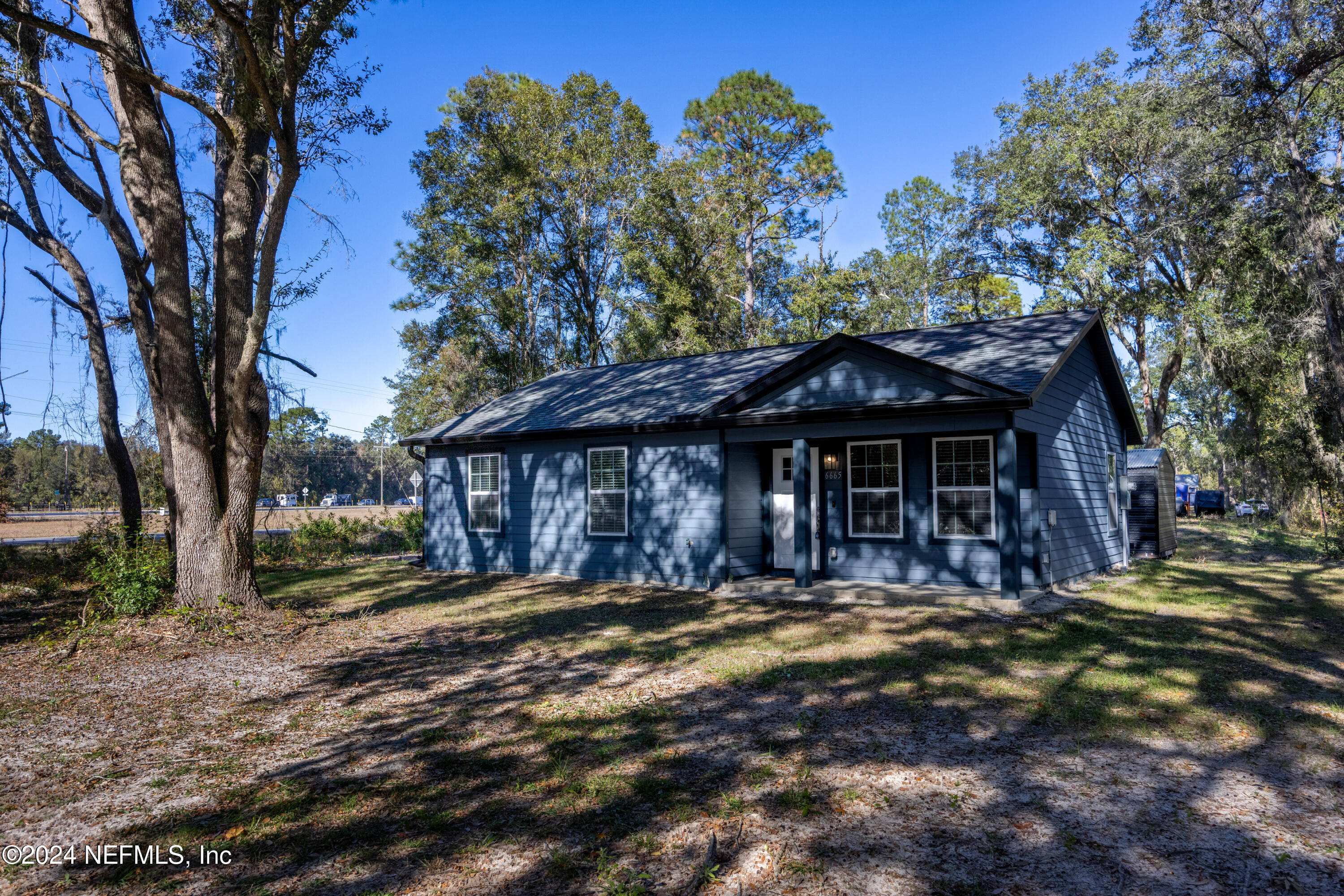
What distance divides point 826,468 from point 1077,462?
4.17 meters

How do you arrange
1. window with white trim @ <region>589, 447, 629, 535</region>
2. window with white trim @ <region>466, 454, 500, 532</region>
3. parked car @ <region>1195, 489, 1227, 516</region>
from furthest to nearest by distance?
parked car @ <region>1195, 489, 1227, 516</region>, window with white trim @ <region>466, 454, 500, 532</region>, window with white trim @ <region>589, 447, 629, 535</region>

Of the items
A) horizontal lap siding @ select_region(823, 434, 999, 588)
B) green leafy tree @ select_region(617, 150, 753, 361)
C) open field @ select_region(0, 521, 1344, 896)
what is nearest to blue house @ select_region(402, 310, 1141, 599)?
horizontal lap siding @ select_region(823, 434, 999, 588)

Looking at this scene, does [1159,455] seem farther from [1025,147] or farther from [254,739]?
[254,739]

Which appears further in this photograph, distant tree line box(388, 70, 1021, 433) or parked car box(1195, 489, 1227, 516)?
parked car box(1195, 489, 1227, 516)

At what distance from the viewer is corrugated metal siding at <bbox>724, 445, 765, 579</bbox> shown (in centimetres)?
1228

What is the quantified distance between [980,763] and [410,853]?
11.1 feet

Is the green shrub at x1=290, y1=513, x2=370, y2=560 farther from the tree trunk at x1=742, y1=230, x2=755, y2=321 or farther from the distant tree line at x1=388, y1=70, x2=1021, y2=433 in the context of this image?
the tree trunk at x1=742, y1=230, x2=755, y2=321

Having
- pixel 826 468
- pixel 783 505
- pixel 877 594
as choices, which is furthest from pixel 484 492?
pixel 877 594

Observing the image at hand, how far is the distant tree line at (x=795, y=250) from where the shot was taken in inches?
897

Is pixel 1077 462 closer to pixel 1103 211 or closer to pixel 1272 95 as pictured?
pixel 1272 95

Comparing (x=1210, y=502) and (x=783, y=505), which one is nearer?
(x=783, y=505)

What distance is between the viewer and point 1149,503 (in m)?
16.0

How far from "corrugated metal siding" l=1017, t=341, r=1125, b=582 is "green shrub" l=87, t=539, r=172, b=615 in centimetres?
1146

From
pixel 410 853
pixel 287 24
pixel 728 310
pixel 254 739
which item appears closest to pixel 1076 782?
pixel 410 853
